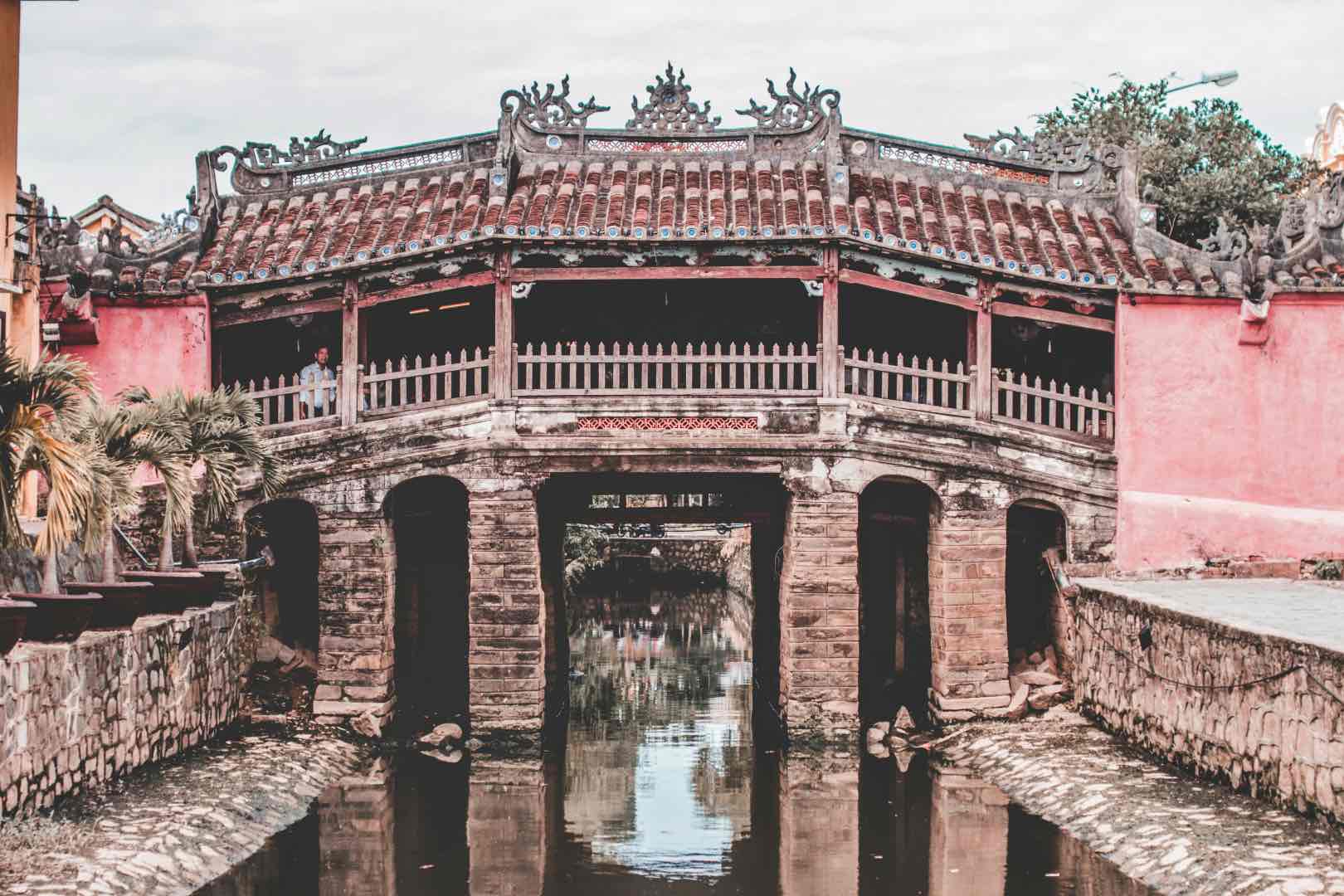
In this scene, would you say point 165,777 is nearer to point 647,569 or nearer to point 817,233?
point 817,233

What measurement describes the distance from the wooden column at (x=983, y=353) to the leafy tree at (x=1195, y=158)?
921 centimetres

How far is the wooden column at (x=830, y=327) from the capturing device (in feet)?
66.6

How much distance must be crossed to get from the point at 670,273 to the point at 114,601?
8168 millimetres

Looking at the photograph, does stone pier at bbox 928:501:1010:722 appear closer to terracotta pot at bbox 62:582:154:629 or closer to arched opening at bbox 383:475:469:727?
arched opening at bbox 383:475:469:727

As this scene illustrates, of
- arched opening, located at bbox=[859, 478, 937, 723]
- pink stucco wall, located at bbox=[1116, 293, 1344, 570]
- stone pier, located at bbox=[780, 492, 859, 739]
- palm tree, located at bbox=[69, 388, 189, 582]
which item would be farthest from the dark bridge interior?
palm tree, located at bbox=[69, 388, 189, 582]

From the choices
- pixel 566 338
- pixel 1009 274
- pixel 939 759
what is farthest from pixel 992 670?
pixel 566 338

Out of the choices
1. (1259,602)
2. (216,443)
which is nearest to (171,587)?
(216,443)

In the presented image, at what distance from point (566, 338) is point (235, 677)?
651 centimetres

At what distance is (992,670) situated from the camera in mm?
20344

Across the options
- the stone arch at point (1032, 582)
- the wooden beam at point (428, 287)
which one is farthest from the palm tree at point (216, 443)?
the stone arch at point (1032, 582)

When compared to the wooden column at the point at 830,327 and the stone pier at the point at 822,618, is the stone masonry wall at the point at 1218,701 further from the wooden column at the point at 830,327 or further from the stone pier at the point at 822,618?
the wooden column at the point at 830,327

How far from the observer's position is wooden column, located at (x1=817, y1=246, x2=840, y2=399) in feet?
Result: 66.6

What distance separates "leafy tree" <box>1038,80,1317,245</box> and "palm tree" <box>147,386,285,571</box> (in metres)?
16.0

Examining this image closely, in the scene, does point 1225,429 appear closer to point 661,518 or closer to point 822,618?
point 822,618
